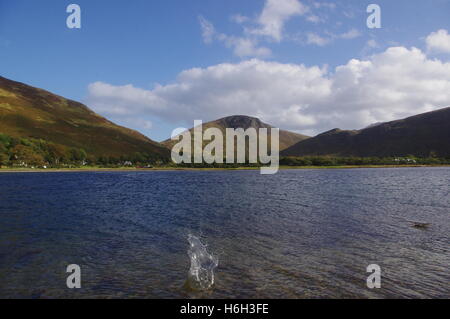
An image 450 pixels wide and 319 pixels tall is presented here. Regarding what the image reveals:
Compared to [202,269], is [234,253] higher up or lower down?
lower down

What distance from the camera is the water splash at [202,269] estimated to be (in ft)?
54.5

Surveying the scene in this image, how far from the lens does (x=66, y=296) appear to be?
49.5ft

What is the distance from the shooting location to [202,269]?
18.3 meters

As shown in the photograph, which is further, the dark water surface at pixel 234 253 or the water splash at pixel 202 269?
the water splash at pixel 202 269

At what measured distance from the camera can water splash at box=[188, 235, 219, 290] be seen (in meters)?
16.6

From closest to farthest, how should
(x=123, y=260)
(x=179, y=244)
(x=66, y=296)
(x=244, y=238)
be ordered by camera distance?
(x=66, y=296) → (x=123, y=260) → (x=179, y=244) → (x=244, y=238)

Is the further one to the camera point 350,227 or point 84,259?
point 350,227

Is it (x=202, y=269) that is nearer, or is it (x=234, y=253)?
(x=202, y=269)

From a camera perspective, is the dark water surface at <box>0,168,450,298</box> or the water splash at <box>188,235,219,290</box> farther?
the water splash at <box>188,235,219,290</box>

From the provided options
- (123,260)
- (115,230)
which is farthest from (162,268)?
(115,230)
